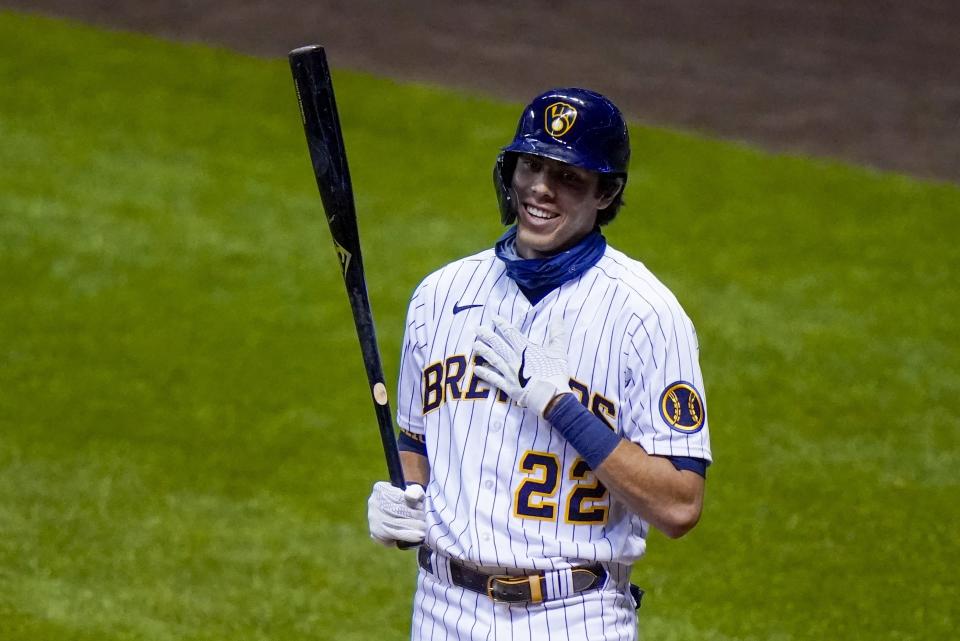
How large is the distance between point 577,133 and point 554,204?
6.7 inches

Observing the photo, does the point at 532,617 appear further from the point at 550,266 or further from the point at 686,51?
the point at 686,51

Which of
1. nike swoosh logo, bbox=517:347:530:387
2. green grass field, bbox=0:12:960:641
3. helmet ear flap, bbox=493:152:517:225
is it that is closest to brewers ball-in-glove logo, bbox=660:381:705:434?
nike swoosh logo, bbox=517:347:530:387

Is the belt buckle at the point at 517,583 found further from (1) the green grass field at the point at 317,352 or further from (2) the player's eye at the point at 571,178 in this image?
(1) the green grass field at the point at 317,352

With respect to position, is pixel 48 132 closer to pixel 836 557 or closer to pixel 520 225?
pixel 836 557

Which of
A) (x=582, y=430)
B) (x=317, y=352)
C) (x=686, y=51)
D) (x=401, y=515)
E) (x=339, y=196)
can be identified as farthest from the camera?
(x=686, y=51)

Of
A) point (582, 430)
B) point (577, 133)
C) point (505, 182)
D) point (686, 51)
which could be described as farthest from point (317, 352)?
point (686, 51)

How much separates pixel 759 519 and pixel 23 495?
317 cm

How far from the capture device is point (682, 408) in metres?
3.22

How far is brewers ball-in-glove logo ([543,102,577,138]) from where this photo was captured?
3305 mm

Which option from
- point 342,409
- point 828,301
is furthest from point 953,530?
point 342,409

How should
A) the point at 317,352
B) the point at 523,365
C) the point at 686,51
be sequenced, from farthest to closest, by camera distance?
the point at 686,51, the point at 317,352, the point at 523,365

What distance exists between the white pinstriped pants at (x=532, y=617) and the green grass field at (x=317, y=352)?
2.21m

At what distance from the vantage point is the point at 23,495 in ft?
20.6

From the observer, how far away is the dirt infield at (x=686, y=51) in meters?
10.4
